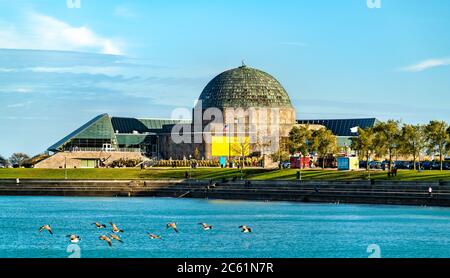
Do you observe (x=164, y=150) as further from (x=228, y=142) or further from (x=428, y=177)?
(x=428, y=177)

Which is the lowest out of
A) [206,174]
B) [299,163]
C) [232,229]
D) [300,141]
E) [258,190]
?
[232,229]

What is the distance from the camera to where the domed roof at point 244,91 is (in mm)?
130125

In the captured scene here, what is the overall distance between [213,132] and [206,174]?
2482 centimetres

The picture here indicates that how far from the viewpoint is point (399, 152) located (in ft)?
331

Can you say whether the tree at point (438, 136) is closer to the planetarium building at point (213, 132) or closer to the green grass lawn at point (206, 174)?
the green grass lawn at point (206, 174)

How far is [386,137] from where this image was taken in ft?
328

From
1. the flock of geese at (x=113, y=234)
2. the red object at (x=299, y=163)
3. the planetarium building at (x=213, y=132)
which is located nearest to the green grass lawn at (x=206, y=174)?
the red object at (x=299, y=163)

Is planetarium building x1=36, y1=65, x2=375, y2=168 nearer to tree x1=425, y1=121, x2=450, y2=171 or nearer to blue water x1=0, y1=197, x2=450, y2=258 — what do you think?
tree x1=425, y1=121, x2=450, y2=171

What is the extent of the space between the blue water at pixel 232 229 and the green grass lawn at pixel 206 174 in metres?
11.0

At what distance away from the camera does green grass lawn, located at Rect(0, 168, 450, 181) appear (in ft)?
283

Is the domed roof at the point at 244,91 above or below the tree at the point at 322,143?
above

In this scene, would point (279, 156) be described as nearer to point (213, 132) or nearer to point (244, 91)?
point (213, 132)

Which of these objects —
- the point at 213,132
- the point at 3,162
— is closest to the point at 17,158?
the point at 3,162
